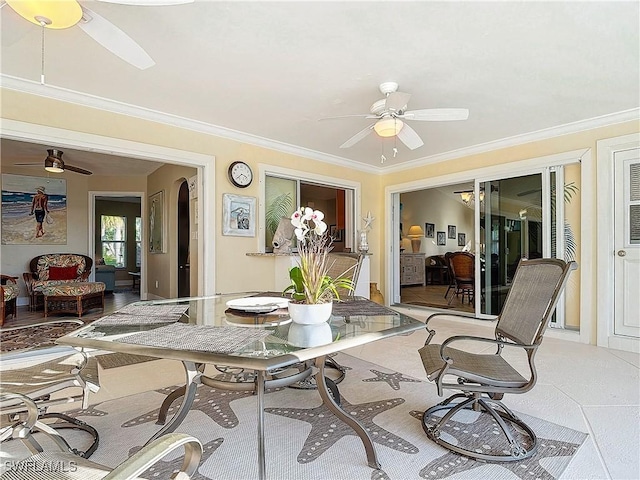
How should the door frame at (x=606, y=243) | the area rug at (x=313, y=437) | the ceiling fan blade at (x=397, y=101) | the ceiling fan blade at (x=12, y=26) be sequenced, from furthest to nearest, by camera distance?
the door frame at (x=606, y=243), the ceiling fan blade at (x=397, y=101), the ceiling fan blade at (x=12, y=26), the area rug at (x=313, y=437)

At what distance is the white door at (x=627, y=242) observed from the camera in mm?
3529

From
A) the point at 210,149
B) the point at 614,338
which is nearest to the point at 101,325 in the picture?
the point at 210,149

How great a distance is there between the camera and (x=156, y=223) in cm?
660

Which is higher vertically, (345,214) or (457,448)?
(345,214)

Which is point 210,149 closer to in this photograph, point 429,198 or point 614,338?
point 614,338

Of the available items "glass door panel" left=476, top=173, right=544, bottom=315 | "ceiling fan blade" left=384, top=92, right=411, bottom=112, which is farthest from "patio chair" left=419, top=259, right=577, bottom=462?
"glass door panel" left=476, top=173, right=544, bottom=315

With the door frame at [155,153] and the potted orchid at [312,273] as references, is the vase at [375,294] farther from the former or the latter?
the potted orchid at [312,273]

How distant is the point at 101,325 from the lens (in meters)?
1.58

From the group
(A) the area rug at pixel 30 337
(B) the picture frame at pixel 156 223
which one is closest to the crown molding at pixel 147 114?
(A) the area rug at pixel 30 337

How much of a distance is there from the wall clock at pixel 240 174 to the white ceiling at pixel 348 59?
553 millimetres

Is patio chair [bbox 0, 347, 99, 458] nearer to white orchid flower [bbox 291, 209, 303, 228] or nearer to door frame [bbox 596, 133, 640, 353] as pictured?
white orchid flower [bbox 291, 209, 303, 228]

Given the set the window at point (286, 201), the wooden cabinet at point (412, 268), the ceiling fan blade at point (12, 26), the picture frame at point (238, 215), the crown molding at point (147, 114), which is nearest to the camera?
the ceiling fan blade at point (12, 26)

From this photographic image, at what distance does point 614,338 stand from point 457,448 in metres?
3.02

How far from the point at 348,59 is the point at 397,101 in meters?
0.49
